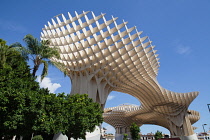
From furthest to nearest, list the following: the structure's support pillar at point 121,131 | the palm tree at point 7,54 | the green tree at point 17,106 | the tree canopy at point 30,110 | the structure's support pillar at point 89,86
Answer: the structure's support pillar at point 121,131 < the structure's support pillar at point 89,86 < the palm tree at point 7,54 < the tree canopy at point 30,110 < the green tree at point 17,106

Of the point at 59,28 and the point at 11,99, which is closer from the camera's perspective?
the point at 11,99

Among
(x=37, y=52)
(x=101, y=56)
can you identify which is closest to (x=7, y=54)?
(x=37, y=52)

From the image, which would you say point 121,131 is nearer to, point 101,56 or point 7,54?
point 101,56

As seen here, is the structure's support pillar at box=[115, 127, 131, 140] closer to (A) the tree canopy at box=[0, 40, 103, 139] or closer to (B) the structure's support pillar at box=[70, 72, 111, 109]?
(B) the structure's support pillar at box=[70, 72, 111, 109]

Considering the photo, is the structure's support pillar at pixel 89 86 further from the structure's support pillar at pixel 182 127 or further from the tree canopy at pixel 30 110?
the structure's support pillar at pixel 182 127

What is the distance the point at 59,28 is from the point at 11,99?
14892mm

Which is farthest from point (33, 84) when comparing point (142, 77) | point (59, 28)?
point (142, 77)

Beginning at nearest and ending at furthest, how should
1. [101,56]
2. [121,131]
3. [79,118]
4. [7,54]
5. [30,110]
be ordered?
[30,110] < [79,118] < [7,54] < [101,56] < [121,131]

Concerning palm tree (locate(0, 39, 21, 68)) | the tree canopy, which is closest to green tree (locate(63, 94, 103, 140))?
the tree canopy

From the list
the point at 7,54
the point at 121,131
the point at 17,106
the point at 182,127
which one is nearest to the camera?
the point at 17,106

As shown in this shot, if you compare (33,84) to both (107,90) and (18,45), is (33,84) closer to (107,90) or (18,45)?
(18,45)

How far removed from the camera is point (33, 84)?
1405 cm

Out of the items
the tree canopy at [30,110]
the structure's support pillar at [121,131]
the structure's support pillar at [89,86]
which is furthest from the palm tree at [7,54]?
the structure's support pillar at [121,131]

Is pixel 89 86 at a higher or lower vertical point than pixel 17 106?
higher
